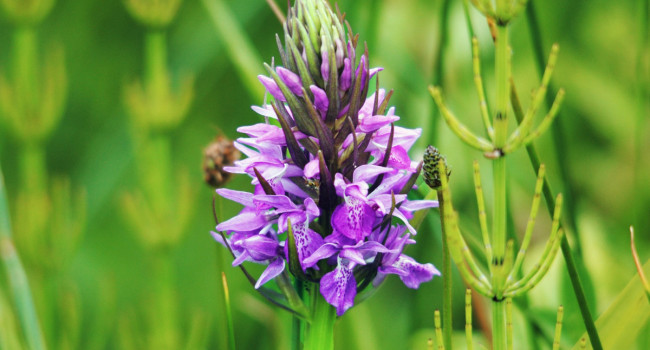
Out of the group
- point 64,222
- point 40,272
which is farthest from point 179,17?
point 40,272

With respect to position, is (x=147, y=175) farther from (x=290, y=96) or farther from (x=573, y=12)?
(x=573, y=12)

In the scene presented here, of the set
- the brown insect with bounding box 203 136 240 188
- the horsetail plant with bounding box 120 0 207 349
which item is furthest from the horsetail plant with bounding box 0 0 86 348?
the brown insect with bounding box 203 136 240 188

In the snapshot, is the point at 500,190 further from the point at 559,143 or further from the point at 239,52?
the point at 239,52

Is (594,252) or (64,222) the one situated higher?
(64,222)

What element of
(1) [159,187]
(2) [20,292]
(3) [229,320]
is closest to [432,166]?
(3) [229,320]

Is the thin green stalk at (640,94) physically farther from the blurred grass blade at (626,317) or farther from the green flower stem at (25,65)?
the green flower stem at (25,65)

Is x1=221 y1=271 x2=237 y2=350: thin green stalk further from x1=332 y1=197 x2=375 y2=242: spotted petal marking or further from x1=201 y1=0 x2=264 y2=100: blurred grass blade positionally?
x1=201 y1=0 x2=264 y2=100: blurred grass blade

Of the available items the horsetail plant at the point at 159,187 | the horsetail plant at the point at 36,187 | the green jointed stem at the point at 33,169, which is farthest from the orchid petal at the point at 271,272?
the green jointed stem at the point at 33,169
